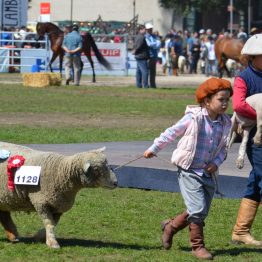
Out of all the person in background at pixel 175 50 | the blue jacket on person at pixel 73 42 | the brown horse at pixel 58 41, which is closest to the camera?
the blue jacket on person at pixel 73 42

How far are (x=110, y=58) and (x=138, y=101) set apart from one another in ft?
52.7

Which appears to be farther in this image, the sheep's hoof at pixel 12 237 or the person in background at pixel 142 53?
the person in background at pixel 142 53

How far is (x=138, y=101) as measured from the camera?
25.4 m

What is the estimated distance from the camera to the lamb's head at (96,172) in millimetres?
7738

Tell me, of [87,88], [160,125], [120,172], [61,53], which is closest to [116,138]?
[160,125]

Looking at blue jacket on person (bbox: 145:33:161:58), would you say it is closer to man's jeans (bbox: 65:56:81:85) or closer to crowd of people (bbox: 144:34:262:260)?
man's jeans (bbox: 65:56:81:85)

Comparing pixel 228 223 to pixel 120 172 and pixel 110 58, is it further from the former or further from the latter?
pixel 110 58

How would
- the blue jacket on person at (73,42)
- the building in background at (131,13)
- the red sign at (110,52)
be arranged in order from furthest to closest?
the building in background at (131,13) → the red sign at (110,52) → the blue jacket on person at (73,42)

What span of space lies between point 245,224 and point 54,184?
170 centimetres

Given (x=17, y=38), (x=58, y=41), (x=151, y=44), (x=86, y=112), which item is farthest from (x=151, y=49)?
(x=17, y=38)

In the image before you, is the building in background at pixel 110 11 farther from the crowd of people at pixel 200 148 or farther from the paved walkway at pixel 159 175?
the crowd of people at pixel 200 148

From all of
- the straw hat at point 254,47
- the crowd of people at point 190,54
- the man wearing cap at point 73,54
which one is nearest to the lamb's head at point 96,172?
the straw hat at point 254,47

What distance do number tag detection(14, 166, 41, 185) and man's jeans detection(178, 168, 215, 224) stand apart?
43.9 inches

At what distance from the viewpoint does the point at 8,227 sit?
8250 millimetres
